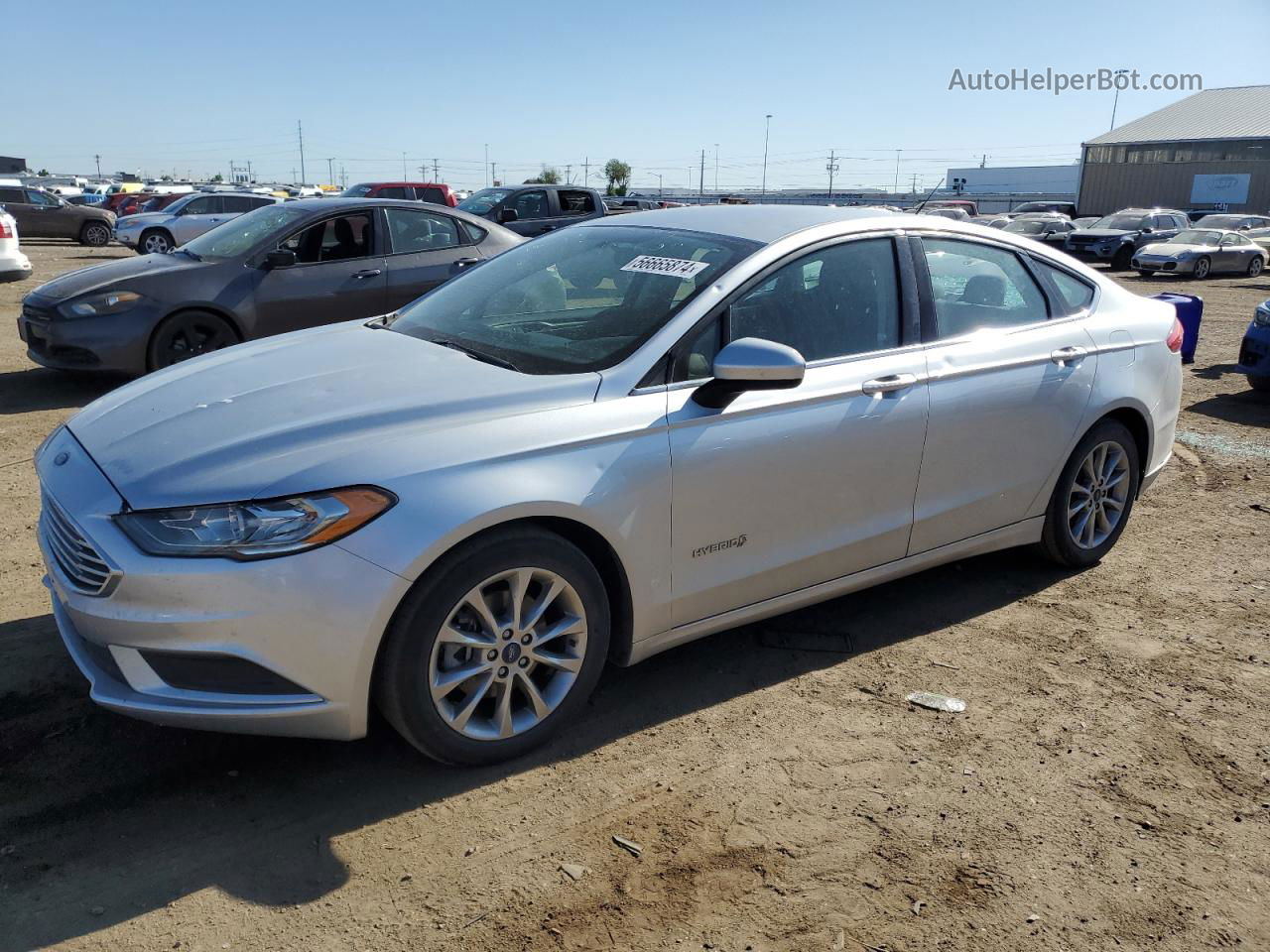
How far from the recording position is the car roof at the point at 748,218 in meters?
3.84

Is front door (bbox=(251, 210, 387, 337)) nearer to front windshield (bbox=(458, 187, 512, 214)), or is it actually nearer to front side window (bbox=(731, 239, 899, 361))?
front side window (bbox=(731, 239, 899, 361))

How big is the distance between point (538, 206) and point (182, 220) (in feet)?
31.3

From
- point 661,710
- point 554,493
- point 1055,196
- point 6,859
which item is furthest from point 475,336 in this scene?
point 1055,196

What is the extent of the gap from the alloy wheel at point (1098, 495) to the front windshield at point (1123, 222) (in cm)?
2822

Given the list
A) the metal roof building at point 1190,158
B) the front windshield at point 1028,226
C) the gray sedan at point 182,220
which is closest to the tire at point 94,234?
the gray sedan at point 182,220

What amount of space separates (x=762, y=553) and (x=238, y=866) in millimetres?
1899

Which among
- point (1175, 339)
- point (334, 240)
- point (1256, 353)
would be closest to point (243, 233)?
point (334, 240)

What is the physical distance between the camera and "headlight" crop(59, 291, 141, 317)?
7727mm

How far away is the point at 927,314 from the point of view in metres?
4.05

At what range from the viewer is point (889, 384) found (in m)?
3.79

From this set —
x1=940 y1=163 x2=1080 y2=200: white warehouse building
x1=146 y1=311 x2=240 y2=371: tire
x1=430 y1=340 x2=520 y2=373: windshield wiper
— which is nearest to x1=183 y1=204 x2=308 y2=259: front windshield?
x1=146 y1=311 x2=240 y2=371: tire

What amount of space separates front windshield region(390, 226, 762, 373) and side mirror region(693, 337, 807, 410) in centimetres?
30

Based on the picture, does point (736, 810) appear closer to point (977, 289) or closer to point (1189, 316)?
point (977, 289)

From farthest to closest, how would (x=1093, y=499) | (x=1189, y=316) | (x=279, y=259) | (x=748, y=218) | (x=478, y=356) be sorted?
(x=279, y=259)
(x=1189, y=316)
(x=1093, y=499)
(x=748, y=218)
(x=478, y=356)
